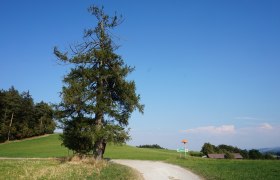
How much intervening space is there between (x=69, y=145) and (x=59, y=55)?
9.58 m

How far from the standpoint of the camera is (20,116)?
83688 millimetres

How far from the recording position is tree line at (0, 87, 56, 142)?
7738cm

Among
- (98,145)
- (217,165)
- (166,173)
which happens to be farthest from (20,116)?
(166,173)

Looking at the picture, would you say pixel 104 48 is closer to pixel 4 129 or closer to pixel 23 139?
pixel 4 129

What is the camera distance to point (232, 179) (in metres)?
18.3

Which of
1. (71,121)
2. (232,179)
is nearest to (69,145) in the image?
(71,121)

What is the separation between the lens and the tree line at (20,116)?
77375 millimetres

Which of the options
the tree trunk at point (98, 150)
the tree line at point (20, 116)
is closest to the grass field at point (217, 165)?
the tree line at point (20, 116)

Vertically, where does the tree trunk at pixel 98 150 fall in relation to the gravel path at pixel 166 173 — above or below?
above

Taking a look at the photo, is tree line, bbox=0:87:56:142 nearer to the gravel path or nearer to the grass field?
the grass field

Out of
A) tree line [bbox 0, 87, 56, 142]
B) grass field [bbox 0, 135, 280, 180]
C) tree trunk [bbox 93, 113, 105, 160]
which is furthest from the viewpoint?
tree line [bbox 0, 87, 56, 142]

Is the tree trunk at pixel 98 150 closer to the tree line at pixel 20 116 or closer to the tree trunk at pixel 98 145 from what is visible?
the tree trunk at pixel 98 145

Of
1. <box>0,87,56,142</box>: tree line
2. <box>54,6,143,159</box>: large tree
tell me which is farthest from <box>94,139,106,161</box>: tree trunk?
<box>0,87,56,142</box>: tree line

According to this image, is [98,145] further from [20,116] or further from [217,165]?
[20,116]
